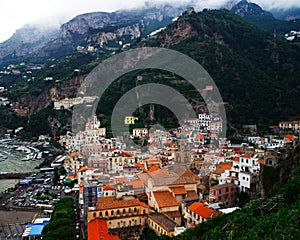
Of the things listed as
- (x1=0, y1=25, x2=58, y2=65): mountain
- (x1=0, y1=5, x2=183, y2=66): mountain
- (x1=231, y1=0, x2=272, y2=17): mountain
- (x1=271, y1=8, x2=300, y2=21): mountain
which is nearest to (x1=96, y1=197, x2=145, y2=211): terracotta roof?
(x1=0, y1=5, x2=183, y2=66): mountain

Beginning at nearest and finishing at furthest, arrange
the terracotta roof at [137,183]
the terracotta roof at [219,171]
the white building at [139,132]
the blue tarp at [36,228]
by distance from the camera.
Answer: the blue tarp at [36,228] < the terracotta roof at [137,183] < the terracotta roof at [219,171] < the white building at [139,132]

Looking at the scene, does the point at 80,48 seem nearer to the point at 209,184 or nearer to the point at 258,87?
the point at 258,87

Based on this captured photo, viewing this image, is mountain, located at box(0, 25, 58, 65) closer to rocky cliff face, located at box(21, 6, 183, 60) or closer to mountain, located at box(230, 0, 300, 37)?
rocky cliff face, located at box(21, 6, 183, 60)

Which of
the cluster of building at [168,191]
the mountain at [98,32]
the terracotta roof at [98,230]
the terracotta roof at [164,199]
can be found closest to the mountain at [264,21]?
the mountain at [98,32]

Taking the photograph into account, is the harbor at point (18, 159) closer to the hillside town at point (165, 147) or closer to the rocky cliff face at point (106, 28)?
the hillside town at point (165, 147)

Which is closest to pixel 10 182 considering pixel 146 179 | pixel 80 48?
pixel 146 179

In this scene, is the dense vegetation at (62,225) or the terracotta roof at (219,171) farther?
the terracotta roof at (219,171)
